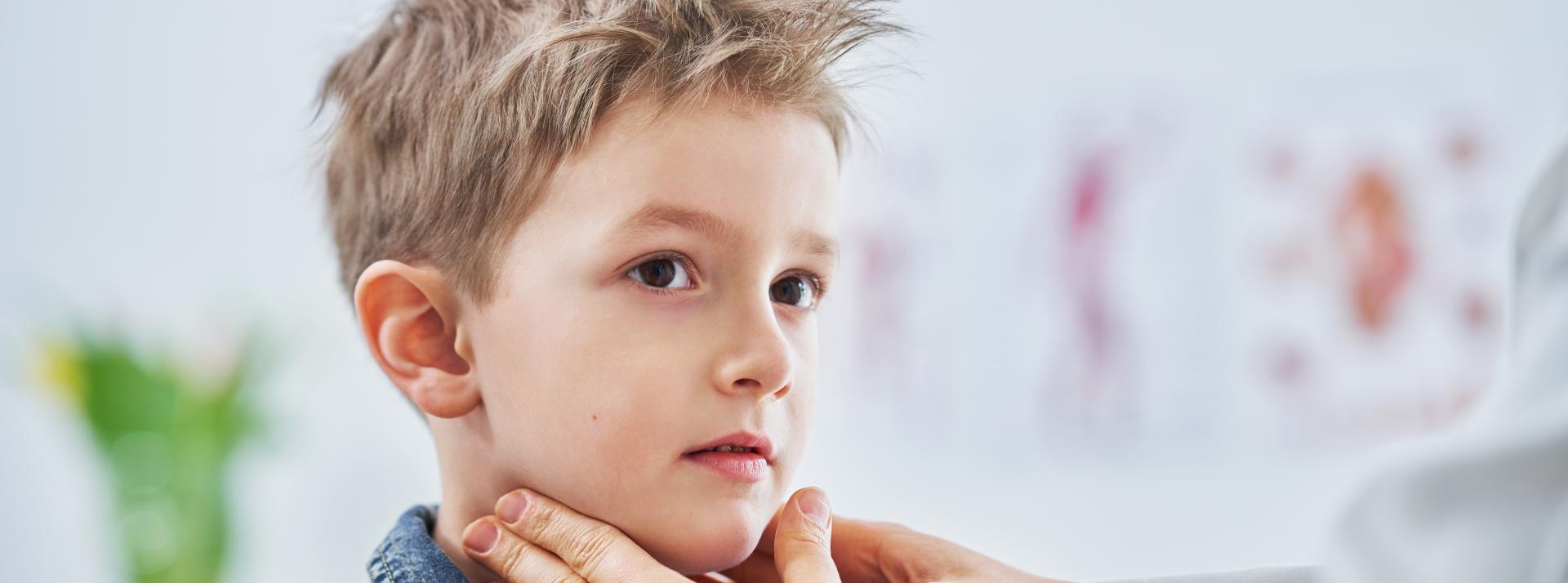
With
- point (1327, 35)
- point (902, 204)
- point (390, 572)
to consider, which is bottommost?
point (390, 572)

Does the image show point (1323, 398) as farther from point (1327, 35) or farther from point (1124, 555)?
point (1327, 35)

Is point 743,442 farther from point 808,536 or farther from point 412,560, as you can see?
point 412,560

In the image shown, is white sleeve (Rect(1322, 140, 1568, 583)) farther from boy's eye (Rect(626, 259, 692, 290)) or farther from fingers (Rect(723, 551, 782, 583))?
fingers (Rect(723, 551, 782, 583))

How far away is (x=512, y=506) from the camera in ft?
2.80

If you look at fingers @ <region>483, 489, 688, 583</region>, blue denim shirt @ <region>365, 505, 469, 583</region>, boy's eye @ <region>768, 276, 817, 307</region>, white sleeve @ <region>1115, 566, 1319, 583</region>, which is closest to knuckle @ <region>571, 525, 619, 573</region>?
fingers @ <region>483, 489, 688, 583</region>

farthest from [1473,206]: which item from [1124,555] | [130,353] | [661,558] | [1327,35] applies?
[130,353]

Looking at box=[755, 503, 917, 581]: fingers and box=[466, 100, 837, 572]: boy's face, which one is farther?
box=[755, 503, 917, 581]: fingers

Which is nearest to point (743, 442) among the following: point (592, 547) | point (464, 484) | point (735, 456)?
point (735, 456)

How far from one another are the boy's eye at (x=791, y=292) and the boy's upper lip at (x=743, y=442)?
0.39 ft

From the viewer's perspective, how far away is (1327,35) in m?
2.62

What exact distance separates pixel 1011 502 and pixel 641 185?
2109 millimetres

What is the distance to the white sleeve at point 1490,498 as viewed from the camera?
15.0 inches

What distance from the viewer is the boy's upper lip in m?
0.81

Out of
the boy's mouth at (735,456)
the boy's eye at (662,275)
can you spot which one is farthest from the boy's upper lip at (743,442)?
the boy's eye at (662,275)
